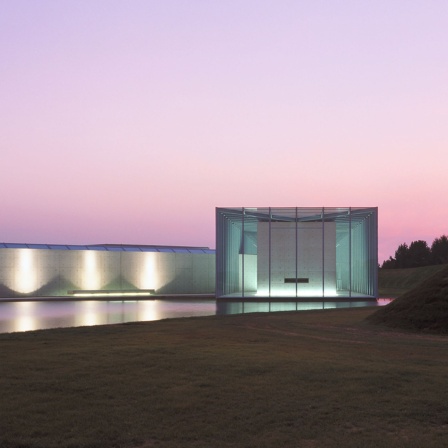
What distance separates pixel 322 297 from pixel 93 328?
24.8m

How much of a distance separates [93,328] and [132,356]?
5.63 m

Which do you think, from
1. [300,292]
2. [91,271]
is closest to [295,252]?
[300,292]

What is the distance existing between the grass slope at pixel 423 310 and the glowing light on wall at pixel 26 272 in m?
29.7

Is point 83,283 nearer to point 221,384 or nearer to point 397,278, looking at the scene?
point 221,384

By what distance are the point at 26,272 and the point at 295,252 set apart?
19613 mm

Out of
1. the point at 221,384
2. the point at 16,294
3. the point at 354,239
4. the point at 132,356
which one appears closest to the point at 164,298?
the point at 16,294

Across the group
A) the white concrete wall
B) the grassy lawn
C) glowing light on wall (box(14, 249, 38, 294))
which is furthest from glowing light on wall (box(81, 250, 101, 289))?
the grassy lawn

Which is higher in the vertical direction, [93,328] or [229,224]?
[229,224]

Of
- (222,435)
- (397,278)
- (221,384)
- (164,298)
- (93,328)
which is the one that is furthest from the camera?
(397,278)

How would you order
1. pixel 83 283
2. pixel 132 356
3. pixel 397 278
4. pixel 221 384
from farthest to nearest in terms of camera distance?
pixel 397 278
pixel 83 283
pixel 132 356
pixel 221 384

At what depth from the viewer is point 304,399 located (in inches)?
305

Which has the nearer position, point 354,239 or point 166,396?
point 166,396

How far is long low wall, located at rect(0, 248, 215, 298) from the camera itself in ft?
136

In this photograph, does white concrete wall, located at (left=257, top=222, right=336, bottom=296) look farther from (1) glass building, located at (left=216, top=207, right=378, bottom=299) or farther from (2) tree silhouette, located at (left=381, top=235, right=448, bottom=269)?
(2) tree silhouette, located at (left=381, top=235, right=448, bottom=269)
